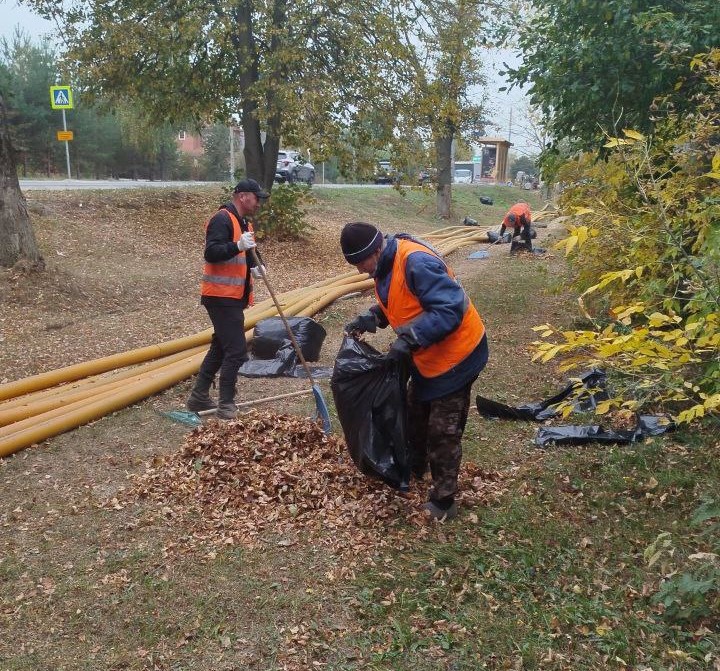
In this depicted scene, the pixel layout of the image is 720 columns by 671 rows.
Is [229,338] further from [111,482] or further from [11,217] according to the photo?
[11,217]

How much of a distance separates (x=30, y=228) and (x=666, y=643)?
8.86 meters

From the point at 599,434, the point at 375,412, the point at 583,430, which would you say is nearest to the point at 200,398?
the point at 375,412

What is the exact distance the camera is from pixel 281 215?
14805mm

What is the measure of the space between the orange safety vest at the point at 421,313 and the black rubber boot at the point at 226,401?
213cm

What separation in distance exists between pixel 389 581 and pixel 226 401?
2.45 meters

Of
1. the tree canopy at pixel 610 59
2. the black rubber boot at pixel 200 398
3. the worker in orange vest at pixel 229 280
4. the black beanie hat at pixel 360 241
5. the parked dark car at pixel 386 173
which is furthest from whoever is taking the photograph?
the parked dark car at pixel 386 173

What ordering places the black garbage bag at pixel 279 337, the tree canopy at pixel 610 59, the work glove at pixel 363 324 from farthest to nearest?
A: the black garbage bag at pixel 279 337 < the tree canopy at pixel 610 59 < the work glove at pixel 363 324

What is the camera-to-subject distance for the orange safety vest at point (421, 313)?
3529 millimetres

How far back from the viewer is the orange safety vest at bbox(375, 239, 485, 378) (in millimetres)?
3529

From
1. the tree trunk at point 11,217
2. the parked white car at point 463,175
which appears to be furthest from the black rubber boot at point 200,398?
the parked white car at point 463,175

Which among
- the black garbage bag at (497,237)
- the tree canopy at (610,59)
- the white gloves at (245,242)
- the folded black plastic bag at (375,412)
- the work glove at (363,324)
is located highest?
the tree canopy at (610,59)

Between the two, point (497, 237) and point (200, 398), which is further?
point (497, 237)

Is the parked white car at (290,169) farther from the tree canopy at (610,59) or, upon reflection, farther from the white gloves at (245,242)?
the white gloves at (245,242)

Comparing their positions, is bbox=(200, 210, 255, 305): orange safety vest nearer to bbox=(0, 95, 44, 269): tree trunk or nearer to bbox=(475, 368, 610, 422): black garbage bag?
bbox=(475, 368, 610, 422): black garbage bag
